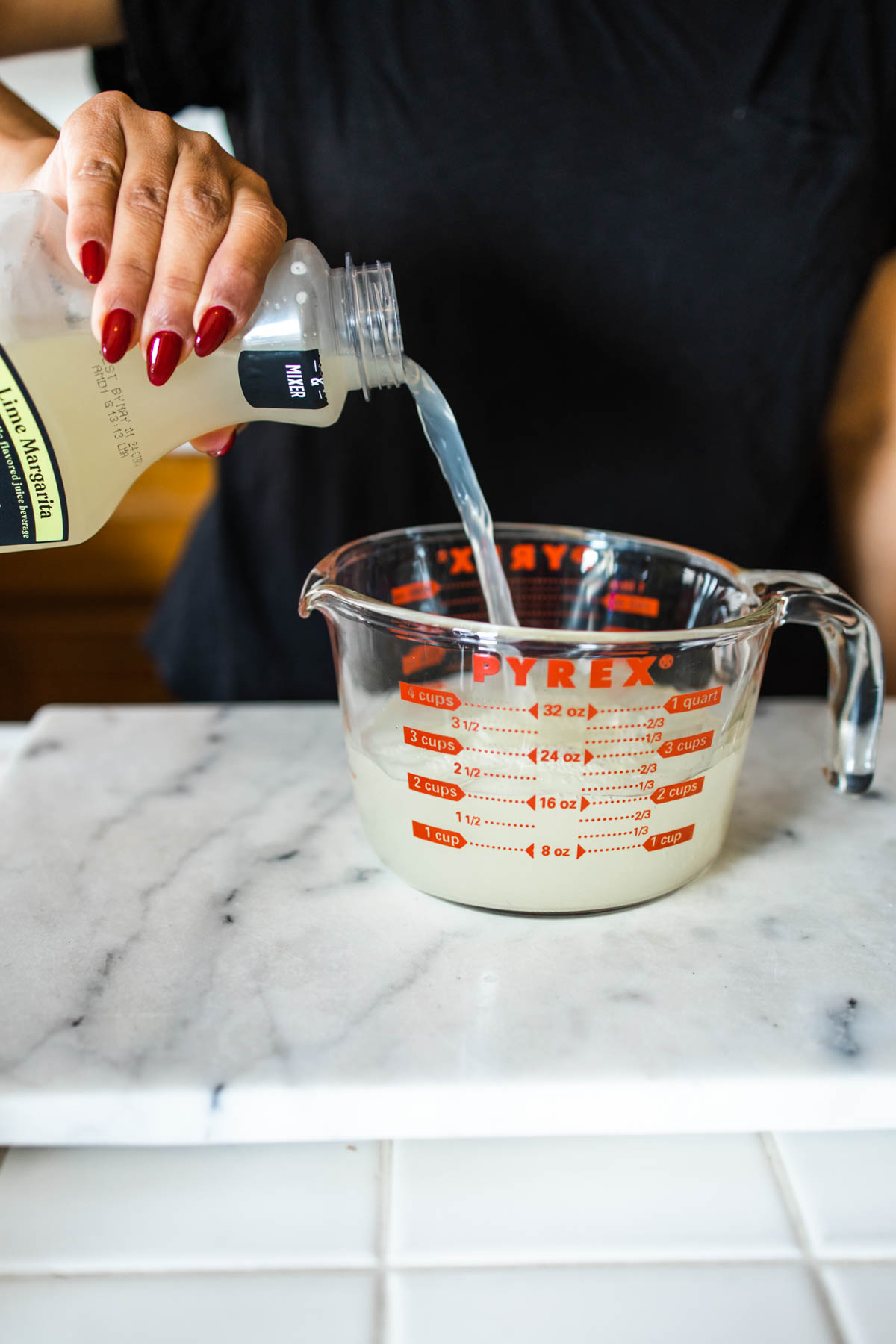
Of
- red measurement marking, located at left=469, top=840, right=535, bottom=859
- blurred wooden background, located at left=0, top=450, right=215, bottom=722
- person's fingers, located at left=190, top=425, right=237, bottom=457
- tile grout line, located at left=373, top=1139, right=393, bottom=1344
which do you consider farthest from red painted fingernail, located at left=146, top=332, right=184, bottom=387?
blurred wooden background, located at left=0, top=450, right=215, bottom=722

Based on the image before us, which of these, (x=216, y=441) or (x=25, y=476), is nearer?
(x=25, y=476)

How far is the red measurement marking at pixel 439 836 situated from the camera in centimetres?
59

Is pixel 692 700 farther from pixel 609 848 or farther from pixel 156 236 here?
pixel 156 236

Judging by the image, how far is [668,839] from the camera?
59 centimetres

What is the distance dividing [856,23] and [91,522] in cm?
79

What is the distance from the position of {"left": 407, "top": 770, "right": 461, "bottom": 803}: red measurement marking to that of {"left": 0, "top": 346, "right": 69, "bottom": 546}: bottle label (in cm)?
25

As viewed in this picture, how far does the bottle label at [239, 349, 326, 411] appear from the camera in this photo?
0.58 metres

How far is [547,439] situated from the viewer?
39.7 inches

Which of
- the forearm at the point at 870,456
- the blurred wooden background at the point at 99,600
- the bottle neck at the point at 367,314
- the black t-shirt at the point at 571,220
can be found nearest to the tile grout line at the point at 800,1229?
the bottle neck at the point at 367,314

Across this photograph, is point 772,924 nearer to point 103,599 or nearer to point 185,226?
point 185,226

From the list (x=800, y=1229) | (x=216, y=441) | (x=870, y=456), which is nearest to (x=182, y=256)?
(x=216, y=441)

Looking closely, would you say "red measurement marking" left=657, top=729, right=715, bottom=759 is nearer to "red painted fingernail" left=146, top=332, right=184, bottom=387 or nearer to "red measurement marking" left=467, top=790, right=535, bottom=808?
"red measurement marking" left=467, top=790, right=535, bottom=808

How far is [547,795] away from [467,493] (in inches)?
9.7

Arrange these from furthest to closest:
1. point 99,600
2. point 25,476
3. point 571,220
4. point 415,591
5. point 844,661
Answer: point 99,600, point 571,220, point 415,591, point 844,661, point 25,476
